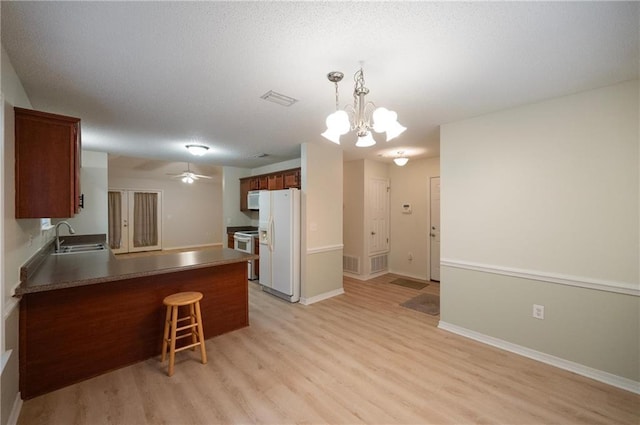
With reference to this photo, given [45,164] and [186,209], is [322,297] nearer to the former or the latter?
[45,164]

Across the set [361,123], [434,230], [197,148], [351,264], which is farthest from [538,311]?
[197,148]

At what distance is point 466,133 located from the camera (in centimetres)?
304

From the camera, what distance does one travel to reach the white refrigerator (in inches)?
162

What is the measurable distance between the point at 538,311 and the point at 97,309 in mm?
4136

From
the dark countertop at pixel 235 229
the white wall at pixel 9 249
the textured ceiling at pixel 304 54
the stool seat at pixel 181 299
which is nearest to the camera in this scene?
the textured ceiling at pixel 304 54

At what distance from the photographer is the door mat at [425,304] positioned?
12.5 feet

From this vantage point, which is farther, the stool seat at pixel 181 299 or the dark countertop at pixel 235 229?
the dark countertop at pixel 235 229

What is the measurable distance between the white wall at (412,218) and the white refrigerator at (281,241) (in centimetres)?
277

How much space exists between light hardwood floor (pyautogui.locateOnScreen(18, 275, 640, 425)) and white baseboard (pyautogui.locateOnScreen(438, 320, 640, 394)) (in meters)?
0.08

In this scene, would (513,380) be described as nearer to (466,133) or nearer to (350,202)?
(466,133)

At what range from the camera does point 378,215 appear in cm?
588

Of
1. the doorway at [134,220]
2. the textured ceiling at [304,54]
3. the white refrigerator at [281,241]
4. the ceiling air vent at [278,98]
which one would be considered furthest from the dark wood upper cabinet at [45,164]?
the doorway at [134,220]

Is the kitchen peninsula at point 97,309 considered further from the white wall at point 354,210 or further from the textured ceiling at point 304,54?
the white wall at point 354,210

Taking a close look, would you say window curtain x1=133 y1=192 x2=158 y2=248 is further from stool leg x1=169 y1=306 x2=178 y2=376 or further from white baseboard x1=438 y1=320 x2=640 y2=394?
white baseboard x1=438 y1=320 x2=640 y2=394
